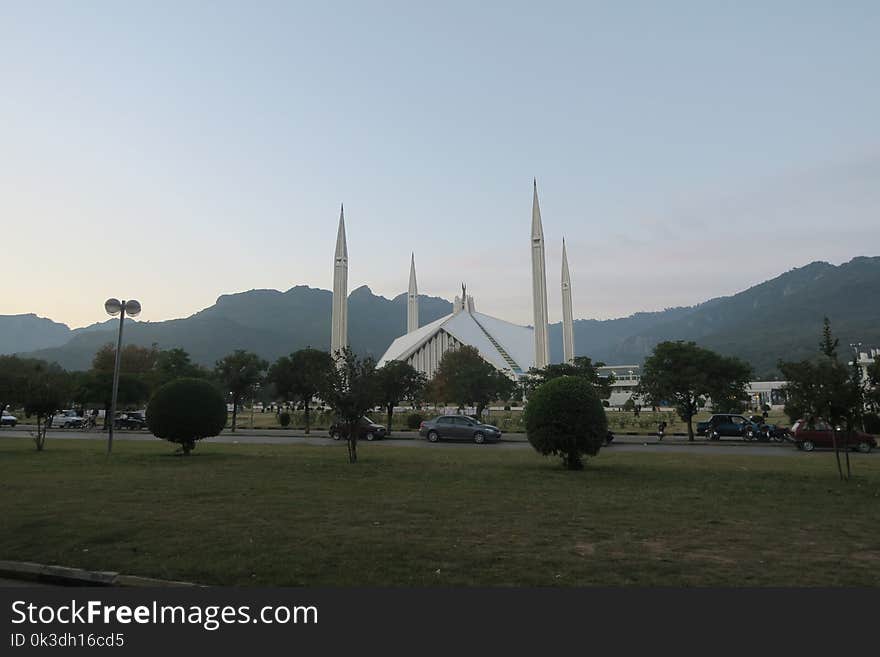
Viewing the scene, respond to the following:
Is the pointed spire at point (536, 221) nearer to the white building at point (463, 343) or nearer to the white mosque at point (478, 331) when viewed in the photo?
the white mosque at point (478, 331)

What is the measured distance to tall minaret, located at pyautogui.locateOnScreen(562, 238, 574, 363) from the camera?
70438 mm

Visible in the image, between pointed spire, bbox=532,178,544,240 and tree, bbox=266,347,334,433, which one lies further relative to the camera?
pointed spire, bbox=532,178,544,240

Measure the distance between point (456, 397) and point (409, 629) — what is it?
38001 mm

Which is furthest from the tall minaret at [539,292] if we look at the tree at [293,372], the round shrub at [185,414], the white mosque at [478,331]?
the round shrub at [185,414]

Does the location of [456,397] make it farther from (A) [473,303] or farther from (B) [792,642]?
(A) [473,303]

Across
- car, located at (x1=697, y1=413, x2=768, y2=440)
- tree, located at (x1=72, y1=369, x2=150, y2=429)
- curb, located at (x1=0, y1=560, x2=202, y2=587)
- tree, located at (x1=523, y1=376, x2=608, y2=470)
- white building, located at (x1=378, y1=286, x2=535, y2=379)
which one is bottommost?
curb, located at (x1=0, y1=560, x2=202, y2=587)

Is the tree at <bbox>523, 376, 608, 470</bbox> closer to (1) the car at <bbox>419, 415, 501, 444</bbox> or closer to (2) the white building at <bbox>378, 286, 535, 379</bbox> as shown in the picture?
(1) the car at <bbox>419, 415, 501, 444</bbox>

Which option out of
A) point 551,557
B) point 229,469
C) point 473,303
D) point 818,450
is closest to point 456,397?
point 818,450

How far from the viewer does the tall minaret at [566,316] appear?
231ft

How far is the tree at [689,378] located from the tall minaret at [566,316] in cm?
4018

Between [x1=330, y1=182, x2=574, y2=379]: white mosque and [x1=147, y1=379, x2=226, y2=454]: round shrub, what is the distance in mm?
43147

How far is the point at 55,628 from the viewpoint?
406 cm

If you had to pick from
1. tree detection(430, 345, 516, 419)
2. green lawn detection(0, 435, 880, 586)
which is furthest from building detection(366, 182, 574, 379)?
green lawn detection(0, 435, 880, 586)

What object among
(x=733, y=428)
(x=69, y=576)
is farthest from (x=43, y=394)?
(x=733, y=428)
